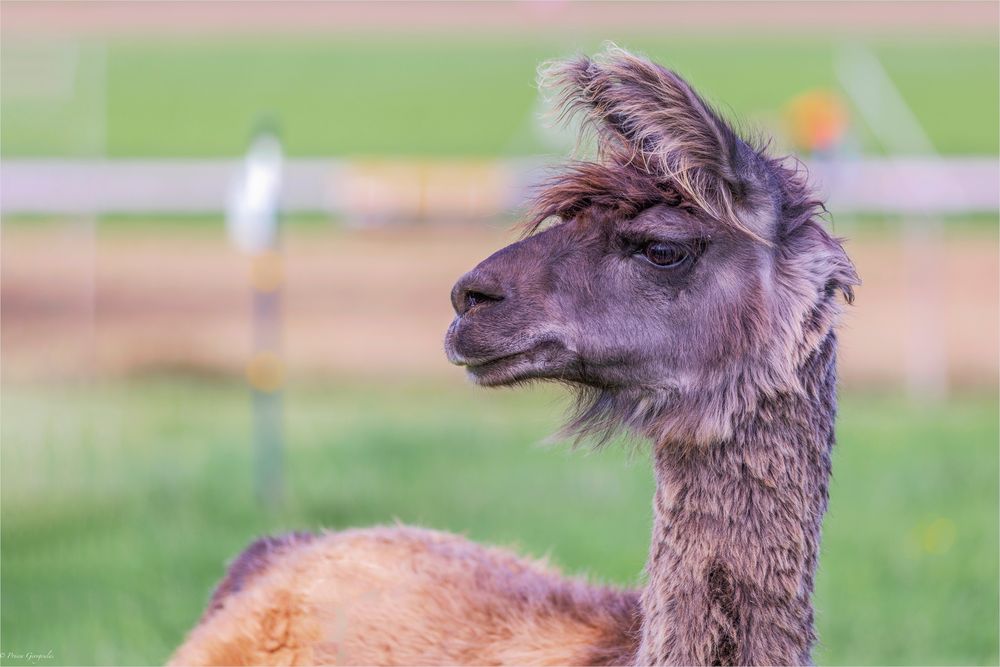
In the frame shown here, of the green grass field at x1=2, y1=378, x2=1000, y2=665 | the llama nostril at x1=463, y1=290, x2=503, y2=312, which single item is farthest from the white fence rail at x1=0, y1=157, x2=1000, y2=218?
the llama nostril at x1=463, y1=290, x2=503, y2=312

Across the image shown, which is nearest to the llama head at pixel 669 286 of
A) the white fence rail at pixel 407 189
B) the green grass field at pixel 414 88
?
the white fence rail at pixel 407 189

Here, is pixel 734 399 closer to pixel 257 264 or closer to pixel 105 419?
pixel 257 264

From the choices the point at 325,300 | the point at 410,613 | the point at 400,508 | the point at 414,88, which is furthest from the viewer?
the point at 414,88

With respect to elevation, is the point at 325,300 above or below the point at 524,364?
above

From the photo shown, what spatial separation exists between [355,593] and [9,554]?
321 centimetres

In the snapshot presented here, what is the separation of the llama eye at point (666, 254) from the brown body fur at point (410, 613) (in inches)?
35.3

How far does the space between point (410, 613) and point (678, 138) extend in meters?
1.44

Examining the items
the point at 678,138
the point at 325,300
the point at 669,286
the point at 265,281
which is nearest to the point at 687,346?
the point at 669,286

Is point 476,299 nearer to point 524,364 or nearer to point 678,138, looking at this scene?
point 524,364

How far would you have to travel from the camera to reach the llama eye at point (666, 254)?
10.2 ft

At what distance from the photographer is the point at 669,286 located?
10.2 feet

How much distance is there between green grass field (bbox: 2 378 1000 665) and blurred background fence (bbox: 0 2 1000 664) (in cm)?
2

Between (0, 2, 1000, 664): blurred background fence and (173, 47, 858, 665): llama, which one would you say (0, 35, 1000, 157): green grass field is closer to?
(0, 2, 1000, 664): blurred background fence

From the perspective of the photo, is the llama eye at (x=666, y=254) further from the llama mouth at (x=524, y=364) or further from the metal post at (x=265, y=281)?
the metal post at (x=265, y=281)
